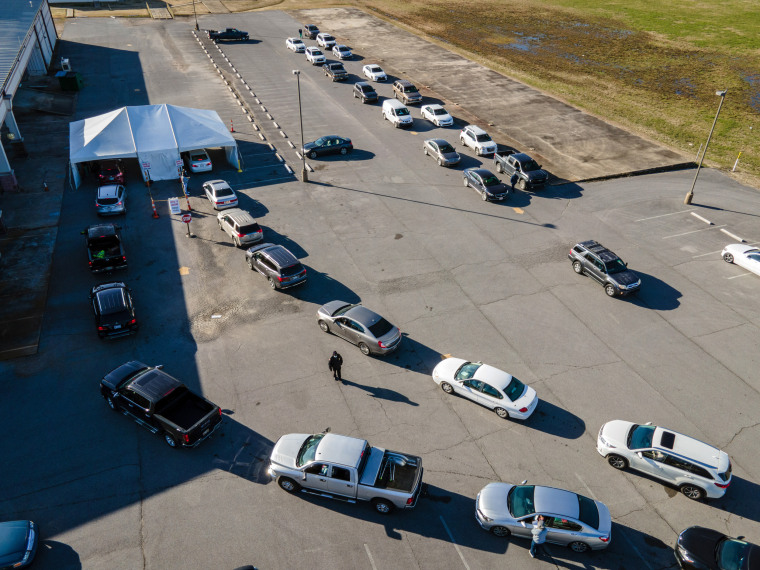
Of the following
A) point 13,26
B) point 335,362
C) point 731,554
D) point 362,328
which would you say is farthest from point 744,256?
point 13,26

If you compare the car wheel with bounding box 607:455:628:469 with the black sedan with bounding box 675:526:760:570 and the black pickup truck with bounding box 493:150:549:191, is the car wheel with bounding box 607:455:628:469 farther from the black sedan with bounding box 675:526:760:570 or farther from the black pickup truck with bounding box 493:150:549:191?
the black pickup truck with bounding box 493:150:549:191

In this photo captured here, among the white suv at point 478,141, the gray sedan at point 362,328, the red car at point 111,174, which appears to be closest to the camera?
the gray sedan at point 362,328

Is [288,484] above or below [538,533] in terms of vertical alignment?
below

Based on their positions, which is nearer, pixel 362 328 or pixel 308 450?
pixel 308 450

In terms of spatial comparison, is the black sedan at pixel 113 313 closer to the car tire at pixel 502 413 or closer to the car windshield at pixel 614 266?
the car tire at pixel 502 413

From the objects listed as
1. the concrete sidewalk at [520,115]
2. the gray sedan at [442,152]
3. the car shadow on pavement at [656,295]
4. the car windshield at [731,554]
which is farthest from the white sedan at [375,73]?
the car windshield at [731,554]

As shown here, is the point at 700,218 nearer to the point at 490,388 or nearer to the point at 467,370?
the point at 467,370

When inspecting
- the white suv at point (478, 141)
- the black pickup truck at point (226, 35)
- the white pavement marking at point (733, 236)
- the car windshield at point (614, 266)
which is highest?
the black pickup truck at point (226, 35)

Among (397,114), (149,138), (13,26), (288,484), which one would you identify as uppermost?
(13,26)

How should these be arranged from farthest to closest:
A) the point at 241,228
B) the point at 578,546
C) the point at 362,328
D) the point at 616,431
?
the point at 241,228, the point at 362,328, the point at 616,431, the point at 578,546
